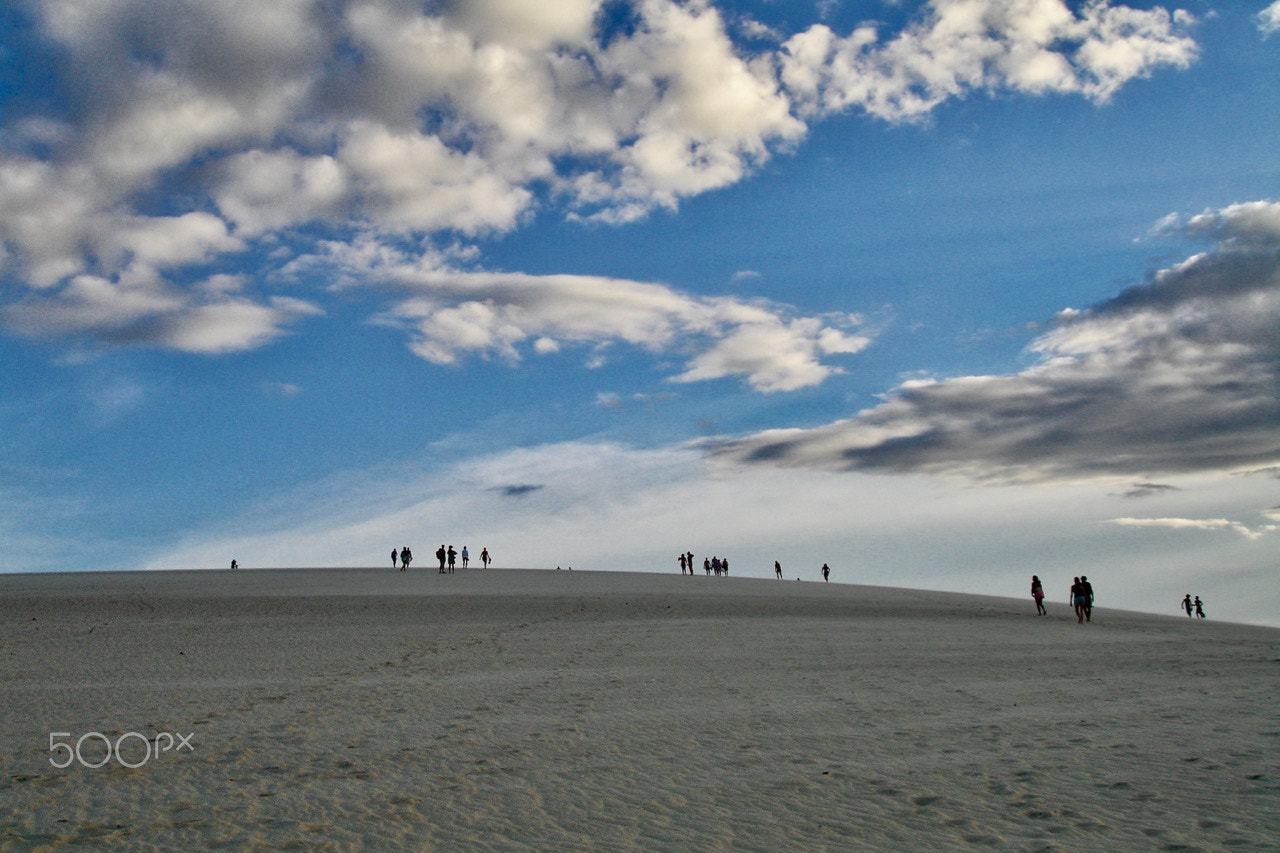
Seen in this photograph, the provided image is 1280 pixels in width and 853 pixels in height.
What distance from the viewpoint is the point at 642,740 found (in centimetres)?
1138

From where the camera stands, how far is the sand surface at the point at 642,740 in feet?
25.7

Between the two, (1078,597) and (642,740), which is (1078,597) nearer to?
(1078,597)

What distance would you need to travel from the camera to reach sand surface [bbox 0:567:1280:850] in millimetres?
7832

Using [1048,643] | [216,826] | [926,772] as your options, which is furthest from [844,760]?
[1048,643]

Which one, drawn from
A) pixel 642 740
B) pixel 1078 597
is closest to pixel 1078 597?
pixel 1078 597

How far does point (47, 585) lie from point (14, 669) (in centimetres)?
2902

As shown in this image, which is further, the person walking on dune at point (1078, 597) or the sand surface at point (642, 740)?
the person walking on dune at point (1078, 597)

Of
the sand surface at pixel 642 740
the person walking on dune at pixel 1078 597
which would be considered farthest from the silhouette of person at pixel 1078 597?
the sand surface at pixel 642 740

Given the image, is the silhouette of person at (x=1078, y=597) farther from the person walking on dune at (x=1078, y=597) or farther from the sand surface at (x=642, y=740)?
the sand surface at (x=642, y=740)

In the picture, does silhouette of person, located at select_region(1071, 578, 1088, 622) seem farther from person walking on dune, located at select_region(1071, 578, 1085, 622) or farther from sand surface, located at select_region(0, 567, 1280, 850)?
sand surface, located at select_region(0, 567, 1280, 850)

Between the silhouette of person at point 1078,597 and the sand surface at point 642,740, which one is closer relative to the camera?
the sand surface at point 642,740

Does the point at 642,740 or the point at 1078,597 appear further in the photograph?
the point at 1078,597

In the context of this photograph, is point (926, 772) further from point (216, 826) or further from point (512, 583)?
point (512, 583)

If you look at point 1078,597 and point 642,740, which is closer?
point 642,740
